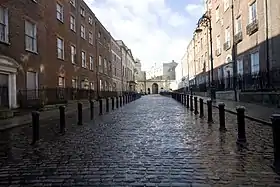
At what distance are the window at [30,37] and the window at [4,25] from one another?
8.30 ft

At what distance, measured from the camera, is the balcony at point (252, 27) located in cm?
2355

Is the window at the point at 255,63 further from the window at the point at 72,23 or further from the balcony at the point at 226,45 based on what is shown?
the window at the point at 72,23

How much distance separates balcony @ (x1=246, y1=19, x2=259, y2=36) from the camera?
2355cm

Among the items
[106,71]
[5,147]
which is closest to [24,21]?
[5,147]

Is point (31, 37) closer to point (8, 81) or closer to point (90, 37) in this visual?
point (8, 81)

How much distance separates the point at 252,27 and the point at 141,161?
20.9m

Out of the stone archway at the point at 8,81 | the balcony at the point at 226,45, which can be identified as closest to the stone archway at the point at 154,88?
the balcony at the point at 226,45

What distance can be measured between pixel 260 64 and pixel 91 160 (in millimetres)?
19813

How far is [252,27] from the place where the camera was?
79.5 feet

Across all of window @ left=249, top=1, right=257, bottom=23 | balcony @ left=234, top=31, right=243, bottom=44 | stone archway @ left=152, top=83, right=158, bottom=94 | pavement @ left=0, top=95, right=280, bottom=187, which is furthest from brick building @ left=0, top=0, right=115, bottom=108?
stone archway @ left=152, top=83, right=158, bottom=94

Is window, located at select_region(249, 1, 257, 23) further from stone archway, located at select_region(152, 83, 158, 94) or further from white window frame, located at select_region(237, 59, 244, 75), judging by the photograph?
stone archway, located at select_region(152, 83, 158, 94)

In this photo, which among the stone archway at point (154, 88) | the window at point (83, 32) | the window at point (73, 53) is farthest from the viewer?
the stone archway at point (154, 88)

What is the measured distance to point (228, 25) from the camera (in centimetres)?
3241

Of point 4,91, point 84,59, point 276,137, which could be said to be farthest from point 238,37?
point 276,137
